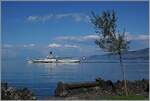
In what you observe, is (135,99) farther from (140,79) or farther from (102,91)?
(140,79)

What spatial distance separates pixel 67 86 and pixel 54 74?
3.02m

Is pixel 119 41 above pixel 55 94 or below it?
above

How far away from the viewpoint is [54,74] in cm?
2316

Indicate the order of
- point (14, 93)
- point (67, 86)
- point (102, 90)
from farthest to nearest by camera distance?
point (67, 86)
point (102, 90)
point (14, 93)

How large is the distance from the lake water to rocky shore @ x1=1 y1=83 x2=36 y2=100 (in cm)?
58

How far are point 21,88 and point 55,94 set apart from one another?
5.06 ft

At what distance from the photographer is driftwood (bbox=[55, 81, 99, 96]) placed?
1967 cm

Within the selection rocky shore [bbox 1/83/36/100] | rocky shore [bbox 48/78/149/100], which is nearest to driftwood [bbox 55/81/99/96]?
rocky shore [bbox 48/78/149/100]

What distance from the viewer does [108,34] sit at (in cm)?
1872

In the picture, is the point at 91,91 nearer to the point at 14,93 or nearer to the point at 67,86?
the point at 67,86

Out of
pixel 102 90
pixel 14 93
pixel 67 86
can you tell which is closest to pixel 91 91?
pixel 102 90

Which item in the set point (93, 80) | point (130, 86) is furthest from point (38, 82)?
point (130, 86)

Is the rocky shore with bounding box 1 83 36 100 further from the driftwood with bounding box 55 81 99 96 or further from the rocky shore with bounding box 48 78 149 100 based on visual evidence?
the driftwood with bounding box 55 81 99 96

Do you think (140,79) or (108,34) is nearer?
(108,34)
